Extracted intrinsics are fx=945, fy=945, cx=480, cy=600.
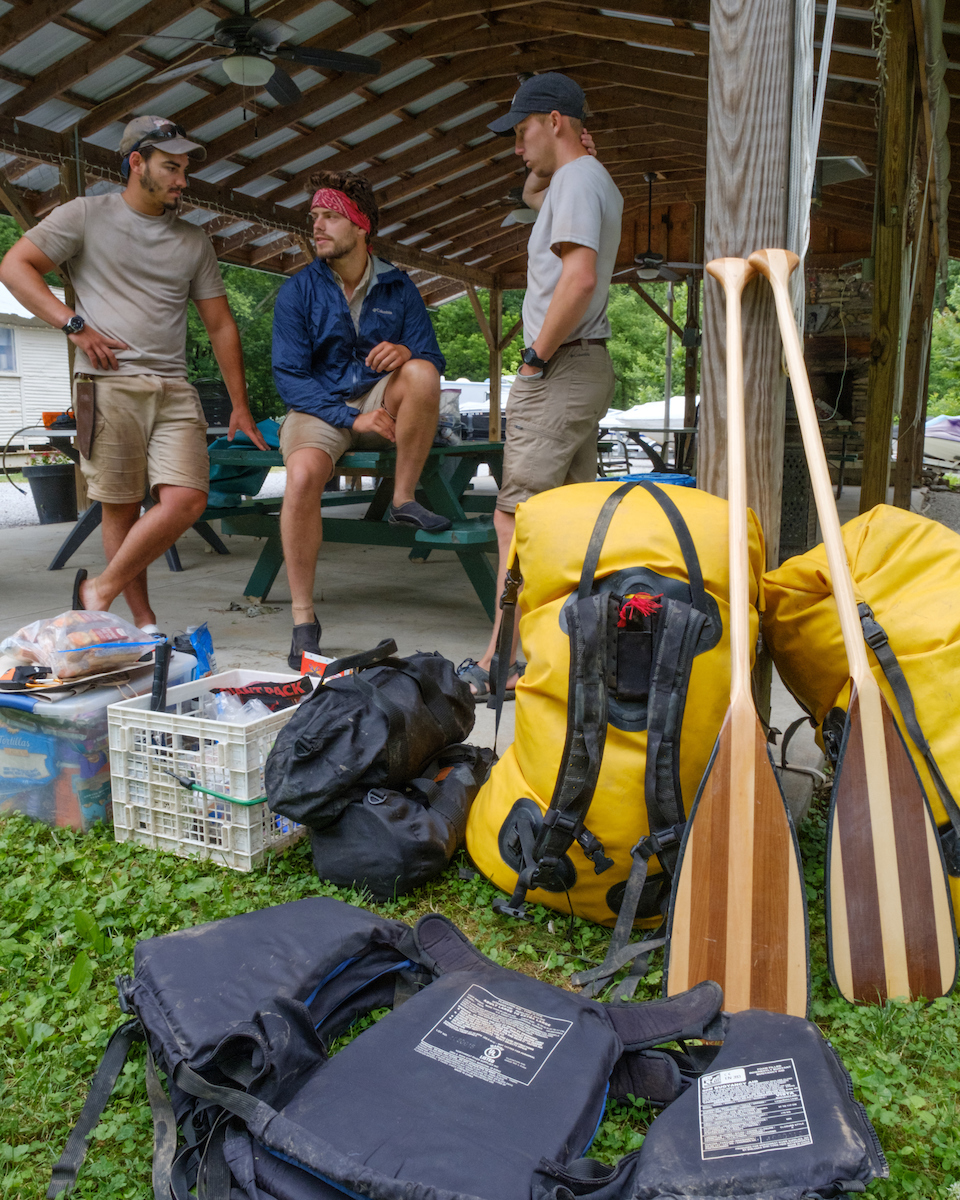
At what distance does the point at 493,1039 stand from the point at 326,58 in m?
6.24

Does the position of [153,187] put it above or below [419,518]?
above

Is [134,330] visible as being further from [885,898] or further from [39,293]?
[885,898]

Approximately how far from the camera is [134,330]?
3.47 m

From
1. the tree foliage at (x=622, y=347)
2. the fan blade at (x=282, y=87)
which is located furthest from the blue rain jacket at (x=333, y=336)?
the tree foliage at (x=622, y=347)

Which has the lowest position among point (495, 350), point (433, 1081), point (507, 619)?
point (433, 1081)

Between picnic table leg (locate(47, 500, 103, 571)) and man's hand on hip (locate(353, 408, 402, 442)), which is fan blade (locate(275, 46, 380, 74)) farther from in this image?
man's hand on hip (locate(353, 408, 402, 442))

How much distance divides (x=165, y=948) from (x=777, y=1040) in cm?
91

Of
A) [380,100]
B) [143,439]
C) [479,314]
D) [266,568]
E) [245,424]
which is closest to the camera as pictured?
[143,439]

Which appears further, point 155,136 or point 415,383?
point 415,383

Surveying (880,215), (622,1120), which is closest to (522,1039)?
(622,1120)

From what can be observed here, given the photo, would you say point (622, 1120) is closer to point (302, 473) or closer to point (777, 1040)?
point (777, 1040)

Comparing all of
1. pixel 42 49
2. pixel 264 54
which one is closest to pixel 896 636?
pixel 264 54

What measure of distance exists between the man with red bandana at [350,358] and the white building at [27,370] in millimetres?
23384

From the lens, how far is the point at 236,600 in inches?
191
